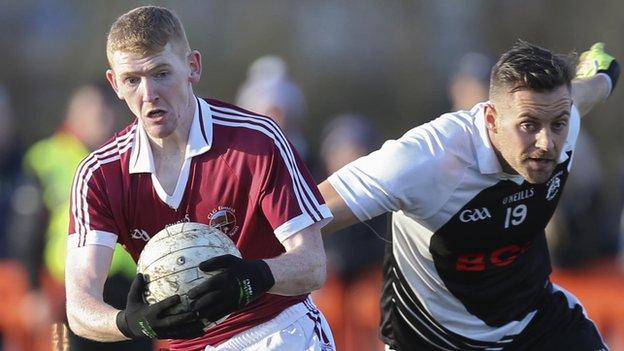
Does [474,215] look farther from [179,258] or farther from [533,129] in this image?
[179,258]

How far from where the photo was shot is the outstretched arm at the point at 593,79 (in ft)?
26.5

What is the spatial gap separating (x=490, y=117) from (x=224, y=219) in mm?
1654

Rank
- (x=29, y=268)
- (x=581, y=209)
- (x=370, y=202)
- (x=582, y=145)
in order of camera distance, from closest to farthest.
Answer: (x=370, y=202) < (x=29, y=268) < (x=581, y=209) < (x=582, y=145)

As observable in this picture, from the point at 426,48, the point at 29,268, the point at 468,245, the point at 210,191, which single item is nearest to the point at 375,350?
the point at 29,268

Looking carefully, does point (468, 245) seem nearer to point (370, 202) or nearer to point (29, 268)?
point (370, 202)

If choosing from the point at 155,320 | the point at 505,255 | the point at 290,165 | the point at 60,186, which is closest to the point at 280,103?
the point at 60,186

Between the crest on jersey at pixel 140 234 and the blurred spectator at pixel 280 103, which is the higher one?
the blurred spectator at pixel 280 103

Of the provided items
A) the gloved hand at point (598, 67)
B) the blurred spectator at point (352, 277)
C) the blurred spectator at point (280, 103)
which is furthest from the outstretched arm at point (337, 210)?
the blurred spectator at point (352, 277)

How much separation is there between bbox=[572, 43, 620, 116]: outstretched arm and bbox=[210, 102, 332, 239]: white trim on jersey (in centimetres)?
234

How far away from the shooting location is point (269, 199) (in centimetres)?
606

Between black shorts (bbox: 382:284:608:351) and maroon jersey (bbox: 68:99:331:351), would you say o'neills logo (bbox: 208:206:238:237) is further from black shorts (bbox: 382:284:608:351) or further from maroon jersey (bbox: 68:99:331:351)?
black shorts (bbox: 382:284:608:351)

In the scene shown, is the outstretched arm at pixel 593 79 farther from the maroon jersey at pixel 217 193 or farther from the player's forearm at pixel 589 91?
the maroon jersey at pixel 217 193

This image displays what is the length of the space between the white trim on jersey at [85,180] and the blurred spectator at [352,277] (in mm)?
5261

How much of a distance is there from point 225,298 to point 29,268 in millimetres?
4951
